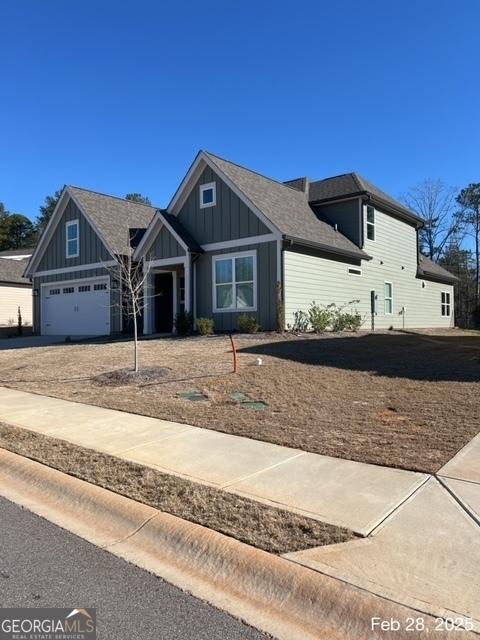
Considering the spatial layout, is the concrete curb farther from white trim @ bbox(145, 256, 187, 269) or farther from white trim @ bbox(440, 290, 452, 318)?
white trim @ bbox(440, 290, 452, 318)

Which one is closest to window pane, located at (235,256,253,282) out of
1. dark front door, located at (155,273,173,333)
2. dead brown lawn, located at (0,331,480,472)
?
dead brown lawn, located at (0,331,480,472)

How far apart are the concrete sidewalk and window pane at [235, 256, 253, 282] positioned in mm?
10654

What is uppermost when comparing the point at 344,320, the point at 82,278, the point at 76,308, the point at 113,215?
the point at 113,215

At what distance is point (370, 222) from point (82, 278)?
13.6m

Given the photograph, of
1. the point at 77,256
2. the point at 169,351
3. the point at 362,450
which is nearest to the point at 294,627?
the point at 362,450

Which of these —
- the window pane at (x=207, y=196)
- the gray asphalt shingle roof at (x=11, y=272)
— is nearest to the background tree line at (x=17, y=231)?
the gray asphalt shingle roof at (x=11, y=272)

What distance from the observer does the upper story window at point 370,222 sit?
21625 millimetres

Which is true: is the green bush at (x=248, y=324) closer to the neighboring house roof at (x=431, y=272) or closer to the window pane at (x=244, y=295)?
the window pane at (x=244, y=295)

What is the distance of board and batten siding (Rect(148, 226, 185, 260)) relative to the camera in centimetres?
1897

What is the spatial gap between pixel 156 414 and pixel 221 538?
413cm

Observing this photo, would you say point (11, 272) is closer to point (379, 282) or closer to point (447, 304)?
point (379, 282)

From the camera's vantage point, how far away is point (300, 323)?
1745cm

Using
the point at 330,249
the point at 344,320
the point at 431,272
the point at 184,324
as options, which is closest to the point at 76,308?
the point at 184,324

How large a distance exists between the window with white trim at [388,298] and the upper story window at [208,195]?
9.41 metres
